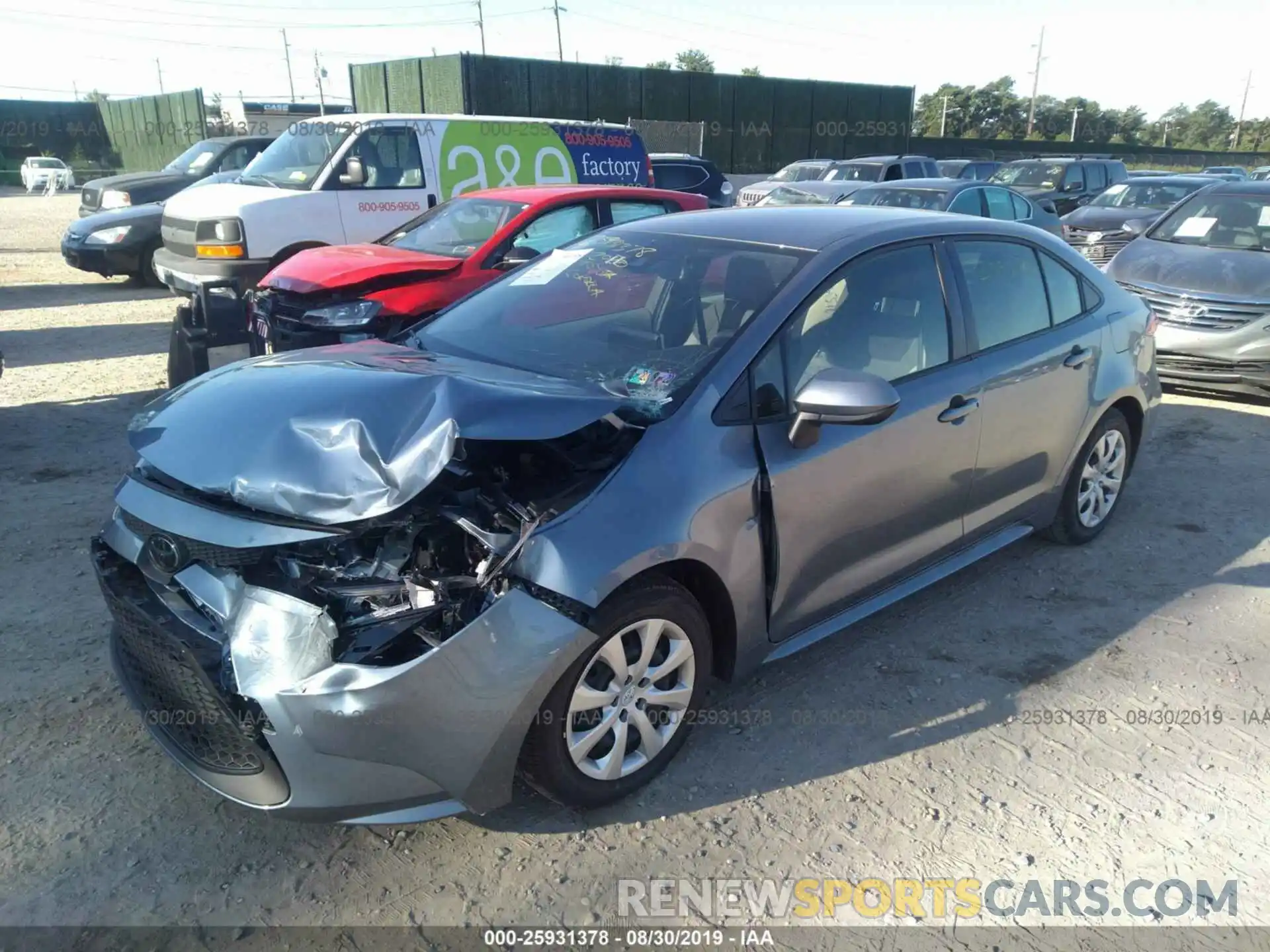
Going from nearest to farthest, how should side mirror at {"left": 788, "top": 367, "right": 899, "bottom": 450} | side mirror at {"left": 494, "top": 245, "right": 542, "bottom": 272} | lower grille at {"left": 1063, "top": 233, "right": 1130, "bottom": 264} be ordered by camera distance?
side mirror at {"left": 788, "top": 367, "right": 899, "bottom": 450}
side mirror at {"left": 494, "top": 245, "right": 542, "bottom": 272}
lower grille at {"left": 1063, "top": 233, "right": 1130, "bottom": 264}

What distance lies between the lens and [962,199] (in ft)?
37.7

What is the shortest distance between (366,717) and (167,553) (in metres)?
0.84

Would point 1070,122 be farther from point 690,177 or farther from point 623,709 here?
point 623,709

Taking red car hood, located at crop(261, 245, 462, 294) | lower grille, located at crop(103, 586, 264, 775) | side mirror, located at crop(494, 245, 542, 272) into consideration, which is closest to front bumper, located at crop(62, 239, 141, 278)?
red car hood, located at crop(261, 245, 462, 294)

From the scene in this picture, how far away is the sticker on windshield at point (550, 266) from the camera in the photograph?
3.97 meters

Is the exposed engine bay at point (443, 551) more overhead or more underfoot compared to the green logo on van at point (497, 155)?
more underfoot

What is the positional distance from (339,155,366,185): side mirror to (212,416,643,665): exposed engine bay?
25.0 ft

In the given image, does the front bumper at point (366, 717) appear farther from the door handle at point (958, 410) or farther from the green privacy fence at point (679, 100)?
the green privacy fence at point (679, 100)

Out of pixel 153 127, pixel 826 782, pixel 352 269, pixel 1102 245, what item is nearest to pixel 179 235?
pixel 352 269

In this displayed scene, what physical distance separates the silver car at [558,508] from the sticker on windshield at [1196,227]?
236 inches

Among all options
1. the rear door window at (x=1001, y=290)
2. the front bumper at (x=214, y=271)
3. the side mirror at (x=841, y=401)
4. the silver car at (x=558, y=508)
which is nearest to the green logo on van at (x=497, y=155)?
the front bumper at (x=214, y=271)

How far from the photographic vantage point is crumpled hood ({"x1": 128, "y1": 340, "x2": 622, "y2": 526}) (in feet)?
8.13

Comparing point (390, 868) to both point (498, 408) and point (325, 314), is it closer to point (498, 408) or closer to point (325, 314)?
point (498, 408)

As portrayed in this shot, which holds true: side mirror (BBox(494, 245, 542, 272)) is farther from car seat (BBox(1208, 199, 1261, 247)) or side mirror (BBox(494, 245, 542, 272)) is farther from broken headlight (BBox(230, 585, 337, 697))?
car seat (BBox(1208, 199, 1261, 247))
